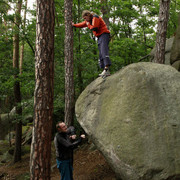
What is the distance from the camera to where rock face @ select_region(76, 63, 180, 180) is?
397 cm

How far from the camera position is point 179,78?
4863mm

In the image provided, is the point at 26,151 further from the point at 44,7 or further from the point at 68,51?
the point at 44,7

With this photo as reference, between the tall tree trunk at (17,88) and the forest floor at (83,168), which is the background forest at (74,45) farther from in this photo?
the forest floor at (83,168)

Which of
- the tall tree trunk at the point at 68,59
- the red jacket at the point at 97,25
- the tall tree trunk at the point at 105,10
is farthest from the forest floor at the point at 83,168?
the tall tree trunk at the point at 105,10

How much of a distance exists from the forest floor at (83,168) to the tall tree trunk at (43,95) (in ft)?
10.2

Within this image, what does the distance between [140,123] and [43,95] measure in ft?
8.63

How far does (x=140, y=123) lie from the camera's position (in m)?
4.25

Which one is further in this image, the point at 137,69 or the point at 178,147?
the point at 137,69

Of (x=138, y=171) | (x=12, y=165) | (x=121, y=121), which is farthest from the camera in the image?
A: (x=12, y=165)

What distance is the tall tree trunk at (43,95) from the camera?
453 cm

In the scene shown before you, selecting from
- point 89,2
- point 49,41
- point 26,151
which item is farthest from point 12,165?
point 89,2

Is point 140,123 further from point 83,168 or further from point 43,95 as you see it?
point 83,168

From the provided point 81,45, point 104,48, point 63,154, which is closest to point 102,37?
point 104,48

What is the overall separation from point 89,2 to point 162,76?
35.9ft
